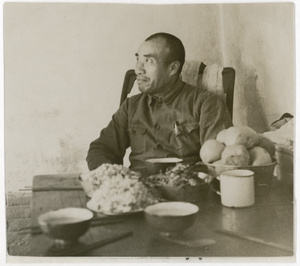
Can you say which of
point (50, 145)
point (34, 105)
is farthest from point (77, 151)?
point (34, 105)

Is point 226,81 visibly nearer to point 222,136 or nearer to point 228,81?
point 228,81

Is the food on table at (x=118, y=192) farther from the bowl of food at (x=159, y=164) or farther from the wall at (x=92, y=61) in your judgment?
the wall at (x=92, y=61)

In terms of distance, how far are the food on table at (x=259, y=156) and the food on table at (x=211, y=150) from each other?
9 cm

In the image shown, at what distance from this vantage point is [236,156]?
1260mm

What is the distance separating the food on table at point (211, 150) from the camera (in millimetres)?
1308

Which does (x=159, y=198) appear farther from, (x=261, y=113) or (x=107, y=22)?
(x=107, y=22)

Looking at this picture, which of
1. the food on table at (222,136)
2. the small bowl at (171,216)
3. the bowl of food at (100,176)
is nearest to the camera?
the small bowl at (171,216)

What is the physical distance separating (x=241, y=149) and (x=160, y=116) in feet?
0.92

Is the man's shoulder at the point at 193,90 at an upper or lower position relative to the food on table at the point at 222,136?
upper

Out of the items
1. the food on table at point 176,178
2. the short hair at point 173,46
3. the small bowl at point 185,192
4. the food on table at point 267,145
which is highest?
the short hair at point 173,46

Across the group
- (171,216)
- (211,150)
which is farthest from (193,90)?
(171,216)

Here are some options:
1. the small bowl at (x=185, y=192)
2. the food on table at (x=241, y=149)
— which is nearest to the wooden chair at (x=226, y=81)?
the food on table at (x=241, y=149)

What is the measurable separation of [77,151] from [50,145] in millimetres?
88

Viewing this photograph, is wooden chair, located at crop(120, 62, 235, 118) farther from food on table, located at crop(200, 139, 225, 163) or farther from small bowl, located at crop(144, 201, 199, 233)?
small bowl, located at crop(144, 201, 199, 233)
